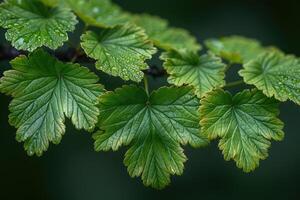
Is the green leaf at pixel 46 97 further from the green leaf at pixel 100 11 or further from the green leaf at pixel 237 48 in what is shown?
the green leaf at pixel 237 48

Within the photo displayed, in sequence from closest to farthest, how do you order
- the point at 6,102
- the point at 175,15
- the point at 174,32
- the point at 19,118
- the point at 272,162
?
the point at 19,118 → the point at 174,32 → the point at 6,102 → the point at 272,162 → the point at 175,15

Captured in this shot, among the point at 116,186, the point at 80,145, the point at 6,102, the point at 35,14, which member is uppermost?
the point at 35,14

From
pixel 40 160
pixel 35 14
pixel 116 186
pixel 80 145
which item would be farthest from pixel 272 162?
pixel 35 14

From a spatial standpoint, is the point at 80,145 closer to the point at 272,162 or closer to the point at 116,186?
the point at 116,186

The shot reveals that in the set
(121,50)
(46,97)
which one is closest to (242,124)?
(121,50)

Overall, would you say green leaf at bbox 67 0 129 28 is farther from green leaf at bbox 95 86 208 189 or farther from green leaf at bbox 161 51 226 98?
green leaf at bbox 95 86 208 189

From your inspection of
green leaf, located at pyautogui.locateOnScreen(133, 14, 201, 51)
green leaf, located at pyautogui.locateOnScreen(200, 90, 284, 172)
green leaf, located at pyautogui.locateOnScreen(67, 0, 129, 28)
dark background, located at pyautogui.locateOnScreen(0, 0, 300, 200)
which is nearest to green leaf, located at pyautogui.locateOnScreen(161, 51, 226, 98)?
green leaf, located at pyautogui.locateOnScreen(200, 90, 284, 172)
